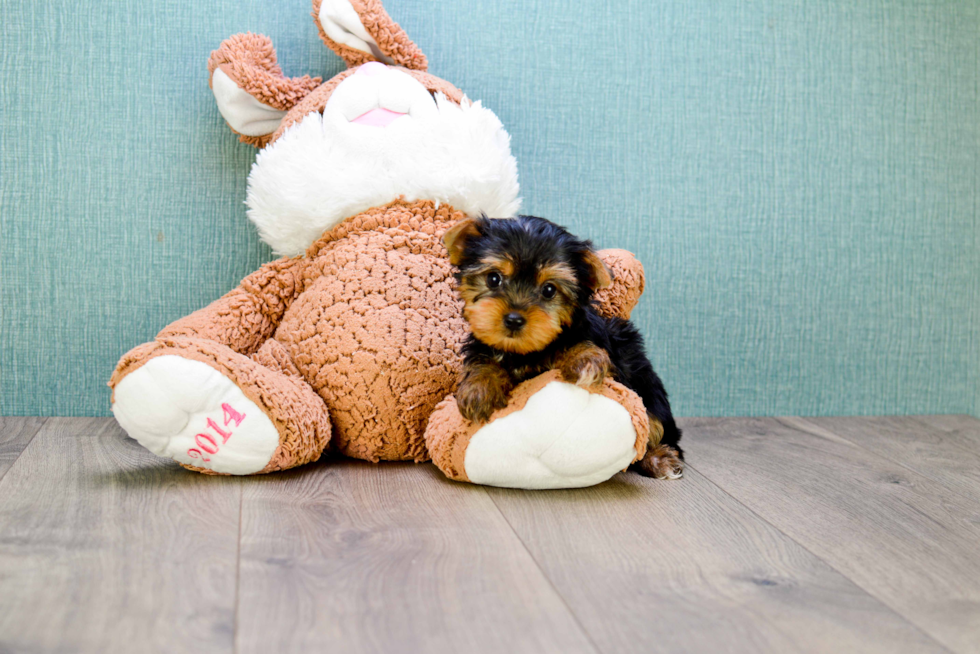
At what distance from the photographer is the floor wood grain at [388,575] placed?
3.17ft

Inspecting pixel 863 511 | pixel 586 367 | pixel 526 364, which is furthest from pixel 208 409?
pixel 863 511

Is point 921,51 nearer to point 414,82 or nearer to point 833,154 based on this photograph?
point 833,154

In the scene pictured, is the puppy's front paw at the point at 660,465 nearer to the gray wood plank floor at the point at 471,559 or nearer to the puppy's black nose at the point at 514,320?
the gray wood plank floor at the point at 471,559

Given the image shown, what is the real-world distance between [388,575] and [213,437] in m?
0.55

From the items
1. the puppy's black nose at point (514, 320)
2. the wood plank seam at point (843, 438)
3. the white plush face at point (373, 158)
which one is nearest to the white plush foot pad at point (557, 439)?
the puppy's black nose at point (514, 320)

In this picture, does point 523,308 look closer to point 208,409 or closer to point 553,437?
point 553,437

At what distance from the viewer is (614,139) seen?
7.26 ft

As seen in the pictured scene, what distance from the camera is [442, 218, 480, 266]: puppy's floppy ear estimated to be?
1501 mm

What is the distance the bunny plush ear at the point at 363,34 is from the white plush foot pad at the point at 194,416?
899mm

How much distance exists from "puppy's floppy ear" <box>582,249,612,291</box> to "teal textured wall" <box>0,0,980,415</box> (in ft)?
2.43

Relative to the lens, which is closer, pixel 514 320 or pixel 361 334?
pixel 514 320

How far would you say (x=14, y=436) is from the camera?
186cm

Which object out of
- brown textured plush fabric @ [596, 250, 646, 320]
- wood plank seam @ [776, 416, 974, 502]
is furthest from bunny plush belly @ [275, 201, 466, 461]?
wood plank seam @ [776, 416, 974, 502]

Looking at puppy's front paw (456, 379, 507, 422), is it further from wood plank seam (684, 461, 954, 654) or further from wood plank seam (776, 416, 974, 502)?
wood plank seam (776, 416, 974, 502)
